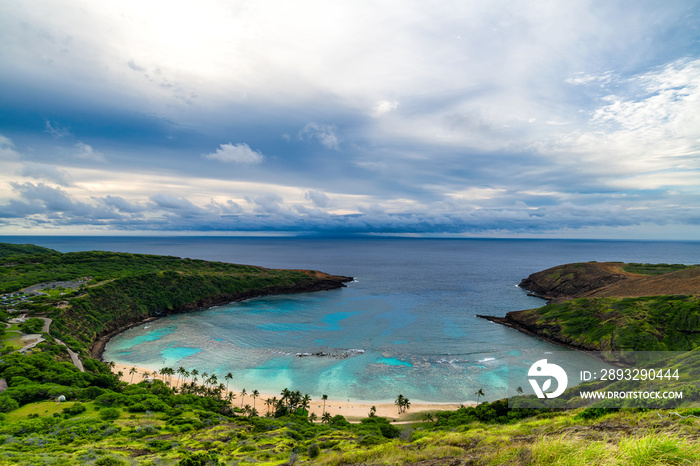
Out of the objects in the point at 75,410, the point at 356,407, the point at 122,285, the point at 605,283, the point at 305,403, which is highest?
the point at 605,283

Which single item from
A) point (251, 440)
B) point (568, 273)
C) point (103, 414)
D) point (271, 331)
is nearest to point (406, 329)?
point (271, 331)

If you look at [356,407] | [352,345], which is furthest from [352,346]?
[356,407]

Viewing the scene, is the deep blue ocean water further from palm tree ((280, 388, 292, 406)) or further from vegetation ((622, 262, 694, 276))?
vegetation ((622, 262, 694, 276))

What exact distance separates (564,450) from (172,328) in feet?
278

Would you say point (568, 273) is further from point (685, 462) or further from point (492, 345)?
point (685, 462)

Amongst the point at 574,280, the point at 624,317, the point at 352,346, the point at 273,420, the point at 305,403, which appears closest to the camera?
the point at 273,420

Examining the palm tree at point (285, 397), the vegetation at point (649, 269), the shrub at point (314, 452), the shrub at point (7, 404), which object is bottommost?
the palm tree at point (285, 397)

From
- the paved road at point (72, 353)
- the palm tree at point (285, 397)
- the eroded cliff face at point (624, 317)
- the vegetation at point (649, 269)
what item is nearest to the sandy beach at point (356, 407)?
the palm tree at point (285, 397)

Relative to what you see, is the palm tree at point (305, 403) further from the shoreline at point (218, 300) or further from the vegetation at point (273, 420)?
the shoreline at point (218, 300)

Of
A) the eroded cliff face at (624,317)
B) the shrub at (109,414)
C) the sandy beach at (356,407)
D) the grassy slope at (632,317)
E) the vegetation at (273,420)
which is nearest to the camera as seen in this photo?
the vegetation at (273,420)

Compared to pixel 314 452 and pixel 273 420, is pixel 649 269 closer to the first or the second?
pixel 273 420

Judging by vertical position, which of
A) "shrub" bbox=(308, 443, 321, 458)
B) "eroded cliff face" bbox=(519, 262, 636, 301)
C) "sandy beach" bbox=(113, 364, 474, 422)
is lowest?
"sandy beach" bbox=(113, 364, 474, 422)

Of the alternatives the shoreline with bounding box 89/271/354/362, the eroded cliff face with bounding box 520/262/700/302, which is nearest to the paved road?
the shoreline with bounding box 89/271/354/362

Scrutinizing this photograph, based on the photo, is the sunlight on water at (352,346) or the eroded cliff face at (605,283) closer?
the sunlight on water at (352,346)
